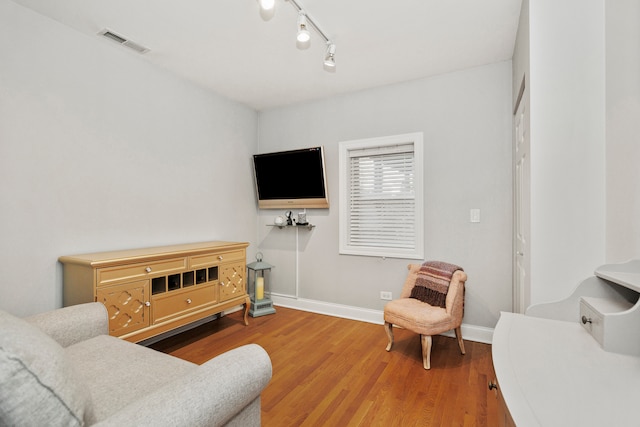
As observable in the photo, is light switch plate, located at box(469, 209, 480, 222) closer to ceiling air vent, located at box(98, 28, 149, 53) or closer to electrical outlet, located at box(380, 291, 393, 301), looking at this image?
electrical outlet, located at box(380, 291, 393, 301)

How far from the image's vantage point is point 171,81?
10.1ft

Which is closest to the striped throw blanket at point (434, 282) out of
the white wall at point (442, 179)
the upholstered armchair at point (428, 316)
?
the upholstered armchair at point (428, 316)

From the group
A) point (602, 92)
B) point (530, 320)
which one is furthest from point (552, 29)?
point (530, 320)

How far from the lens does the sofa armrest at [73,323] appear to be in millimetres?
1549

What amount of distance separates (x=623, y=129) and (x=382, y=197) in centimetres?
215

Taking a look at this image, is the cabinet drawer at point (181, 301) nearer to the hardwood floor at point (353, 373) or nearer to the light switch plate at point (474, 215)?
the hardwood floor at point (353, 373)

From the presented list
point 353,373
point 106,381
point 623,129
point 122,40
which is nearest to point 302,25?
point 122,40

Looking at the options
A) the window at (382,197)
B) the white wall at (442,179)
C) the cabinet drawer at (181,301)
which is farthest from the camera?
the window at (382,197)

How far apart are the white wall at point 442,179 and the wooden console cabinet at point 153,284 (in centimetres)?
117

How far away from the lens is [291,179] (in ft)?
12.5

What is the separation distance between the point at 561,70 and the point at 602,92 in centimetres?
23

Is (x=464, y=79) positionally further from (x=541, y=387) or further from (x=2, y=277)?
(x=2, y=277)

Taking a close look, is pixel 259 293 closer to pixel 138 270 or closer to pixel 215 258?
pixel 215 258

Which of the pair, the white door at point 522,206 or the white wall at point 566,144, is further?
the white door at point 522,206
